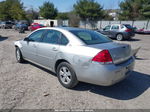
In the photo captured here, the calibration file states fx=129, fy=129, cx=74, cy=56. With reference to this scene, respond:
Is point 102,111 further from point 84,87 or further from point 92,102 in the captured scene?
point 84,87

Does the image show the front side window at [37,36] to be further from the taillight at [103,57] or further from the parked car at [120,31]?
the parked car at [120,31]

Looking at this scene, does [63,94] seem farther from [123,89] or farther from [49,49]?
[123,89]

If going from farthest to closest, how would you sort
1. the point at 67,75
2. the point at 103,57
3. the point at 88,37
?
the point at 88,37 < the point at 67,75 < the point at 103,57

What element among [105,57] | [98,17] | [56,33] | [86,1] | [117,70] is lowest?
[117,70]

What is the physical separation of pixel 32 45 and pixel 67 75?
1857 millimetres

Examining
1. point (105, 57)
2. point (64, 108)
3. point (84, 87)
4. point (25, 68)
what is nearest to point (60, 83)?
point (84, 87)

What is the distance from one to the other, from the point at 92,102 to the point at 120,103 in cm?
62

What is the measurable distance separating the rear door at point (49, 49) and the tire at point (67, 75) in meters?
0.36

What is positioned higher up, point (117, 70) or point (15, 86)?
point (117, 70)

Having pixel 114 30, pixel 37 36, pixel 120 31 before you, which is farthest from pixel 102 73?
pixel 114 30

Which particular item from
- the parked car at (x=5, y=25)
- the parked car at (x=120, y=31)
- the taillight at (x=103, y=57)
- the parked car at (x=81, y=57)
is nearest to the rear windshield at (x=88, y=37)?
the parked car at (x=81, y=57)

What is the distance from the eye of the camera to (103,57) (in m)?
2.77

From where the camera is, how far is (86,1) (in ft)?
105

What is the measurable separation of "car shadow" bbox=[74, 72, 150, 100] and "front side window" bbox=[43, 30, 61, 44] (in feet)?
4.81
